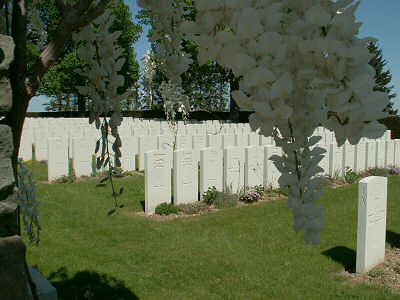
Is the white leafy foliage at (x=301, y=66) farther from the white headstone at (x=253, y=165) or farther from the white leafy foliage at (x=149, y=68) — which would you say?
the white headstone at (x=253, y=165)

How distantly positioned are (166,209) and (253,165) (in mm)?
2442

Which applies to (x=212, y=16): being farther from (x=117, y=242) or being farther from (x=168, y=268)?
(x=117, y=242)

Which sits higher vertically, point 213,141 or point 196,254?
point 213,141

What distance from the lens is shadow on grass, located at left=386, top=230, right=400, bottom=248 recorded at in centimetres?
629

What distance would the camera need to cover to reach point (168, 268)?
527 cm

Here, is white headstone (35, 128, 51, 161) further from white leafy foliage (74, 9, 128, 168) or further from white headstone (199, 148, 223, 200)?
white leafy foliage (74, 9, 128, 168)

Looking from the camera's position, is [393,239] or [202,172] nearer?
[393,239]

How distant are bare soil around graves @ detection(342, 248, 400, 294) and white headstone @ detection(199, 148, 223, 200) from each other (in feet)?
12.6

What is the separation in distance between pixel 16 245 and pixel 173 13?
3.71 feet

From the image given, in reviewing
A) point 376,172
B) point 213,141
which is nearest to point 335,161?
point 376,172

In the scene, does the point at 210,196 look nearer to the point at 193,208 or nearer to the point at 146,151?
the point at 193,208

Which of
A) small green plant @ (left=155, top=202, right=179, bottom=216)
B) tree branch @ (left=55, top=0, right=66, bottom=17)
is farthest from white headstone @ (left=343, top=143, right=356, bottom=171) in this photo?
tree branch @ (left=55, top=0, right=66, bottom=17)

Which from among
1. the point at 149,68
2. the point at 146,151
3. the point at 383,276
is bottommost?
the point at 383,276

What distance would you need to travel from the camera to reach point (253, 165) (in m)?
9.48
